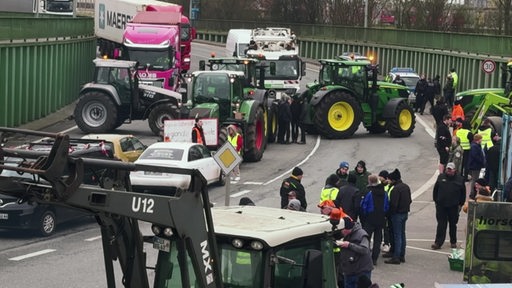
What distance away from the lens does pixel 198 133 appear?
28609mm

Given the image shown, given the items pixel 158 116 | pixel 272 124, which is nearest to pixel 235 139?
pixel 272 124

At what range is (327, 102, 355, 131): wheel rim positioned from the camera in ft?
120

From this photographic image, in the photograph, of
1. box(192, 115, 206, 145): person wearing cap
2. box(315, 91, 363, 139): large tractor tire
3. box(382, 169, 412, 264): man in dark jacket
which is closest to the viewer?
box(382, 169, 412, 264): man in dark jacket

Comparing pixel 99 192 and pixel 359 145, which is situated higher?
pixel 99 192

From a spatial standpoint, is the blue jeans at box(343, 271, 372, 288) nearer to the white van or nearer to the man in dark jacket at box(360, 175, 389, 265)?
the man in dark jacket at box(360, 175, 389, 265)

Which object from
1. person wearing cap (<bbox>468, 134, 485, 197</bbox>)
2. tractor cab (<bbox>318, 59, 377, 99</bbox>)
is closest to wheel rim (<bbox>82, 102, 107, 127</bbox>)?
tractor cab (<bbox>318, 59, 377, 99</bbox>)

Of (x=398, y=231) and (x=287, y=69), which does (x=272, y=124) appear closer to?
(x=287, y=69)

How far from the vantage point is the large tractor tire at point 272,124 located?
35.3 m

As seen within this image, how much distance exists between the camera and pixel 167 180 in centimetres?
2397

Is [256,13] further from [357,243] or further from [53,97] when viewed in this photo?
[357,243]

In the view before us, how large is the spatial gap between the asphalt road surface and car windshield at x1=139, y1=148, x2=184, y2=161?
4.40ft

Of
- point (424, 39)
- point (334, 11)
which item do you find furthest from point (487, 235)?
point (334, 11)

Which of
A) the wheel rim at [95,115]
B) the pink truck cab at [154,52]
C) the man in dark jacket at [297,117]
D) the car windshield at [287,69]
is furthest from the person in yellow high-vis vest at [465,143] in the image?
the car windshield at [287,69]

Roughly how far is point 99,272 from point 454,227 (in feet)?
20.9
